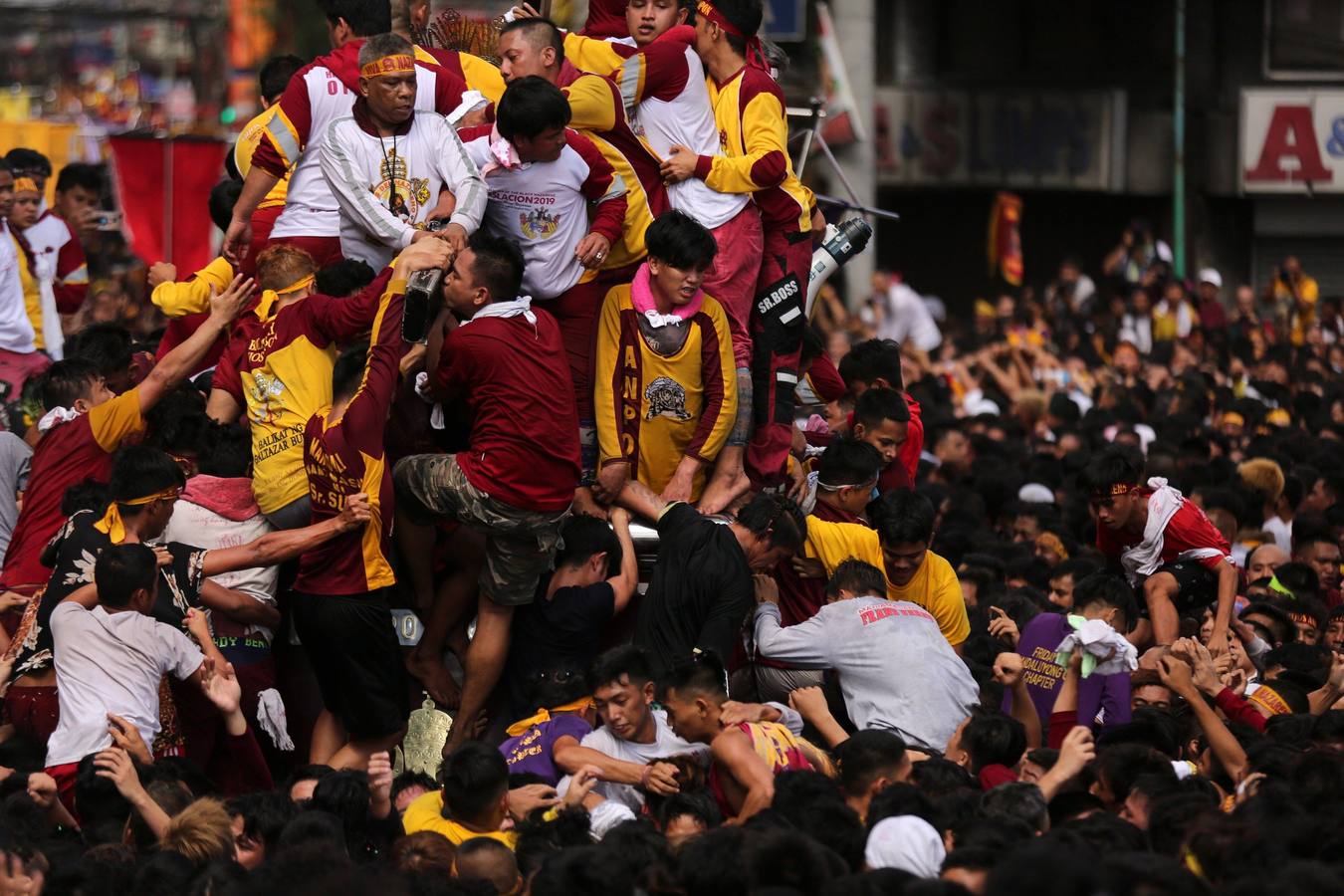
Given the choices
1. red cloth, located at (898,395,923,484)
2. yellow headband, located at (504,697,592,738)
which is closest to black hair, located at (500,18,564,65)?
red cloth, located at (898,395,923,484)

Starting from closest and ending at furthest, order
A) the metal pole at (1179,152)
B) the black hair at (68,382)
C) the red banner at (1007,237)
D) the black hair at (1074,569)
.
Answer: the black hair at (68,382)
the black hair at (1074,569)
the red banner at (1007,237)
the metal pole at (1179,152)

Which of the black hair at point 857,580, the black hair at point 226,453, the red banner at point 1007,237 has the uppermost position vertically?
the black hair at point 226,453

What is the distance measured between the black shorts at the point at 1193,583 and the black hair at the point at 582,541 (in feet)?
8.53

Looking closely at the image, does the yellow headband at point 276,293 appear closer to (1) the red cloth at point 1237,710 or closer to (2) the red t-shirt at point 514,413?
(2) the red t-shirt at point 514,413

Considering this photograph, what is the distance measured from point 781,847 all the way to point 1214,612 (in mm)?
4211

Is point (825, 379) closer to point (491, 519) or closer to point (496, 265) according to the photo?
point (496, 265)

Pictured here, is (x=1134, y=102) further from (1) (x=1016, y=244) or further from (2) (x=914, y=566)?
(2) (x=914, y=566)

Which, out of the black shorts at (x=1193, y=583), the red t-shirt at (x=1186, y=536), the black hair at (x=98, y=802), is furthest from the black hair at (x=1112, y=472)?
the black hair at (x=98, y=802)

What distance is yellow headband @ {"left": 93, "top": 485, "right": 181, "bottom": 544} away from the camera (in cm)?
784

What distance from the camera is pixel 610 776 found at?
7379 mm

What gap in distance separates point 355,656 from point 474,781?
1334mm

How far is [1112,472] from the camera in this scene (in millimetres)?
9438

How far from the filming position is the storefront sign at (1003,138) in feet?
101

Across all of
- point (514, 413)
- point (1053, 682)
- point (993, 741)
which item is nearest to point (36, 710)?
point (514, 413)
